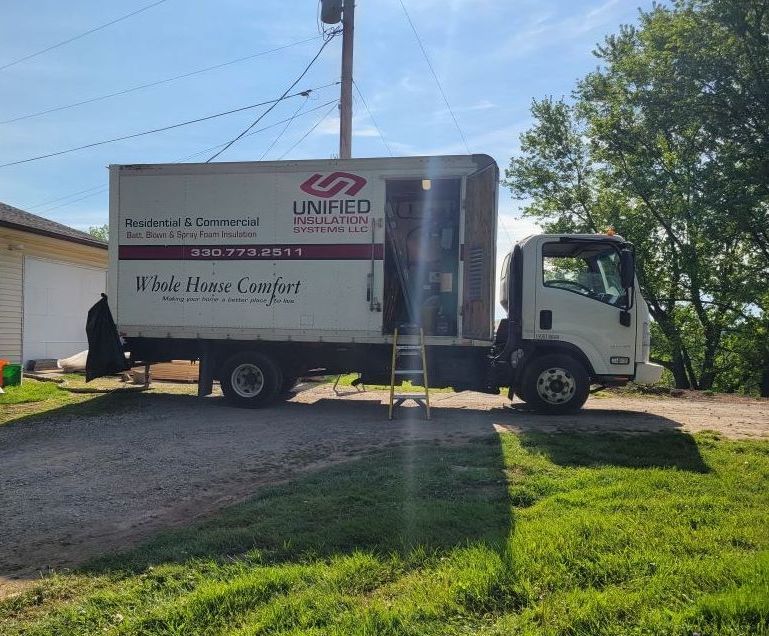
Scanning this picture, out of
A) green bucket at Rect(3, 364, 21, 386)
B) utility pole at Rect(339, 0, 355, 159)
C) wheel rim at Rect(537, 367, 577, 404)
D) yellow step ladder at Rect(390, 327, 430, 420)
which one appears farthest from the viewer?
utility pole at Rect(339, 0, 355, 159)

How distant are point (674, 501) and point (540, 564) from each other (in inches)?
65.5

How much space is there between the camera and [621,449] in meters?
6.50

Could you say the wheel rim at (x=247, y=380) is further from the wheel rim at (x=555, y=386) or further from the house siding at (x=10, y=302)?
the house siding at (x=10, y=302)

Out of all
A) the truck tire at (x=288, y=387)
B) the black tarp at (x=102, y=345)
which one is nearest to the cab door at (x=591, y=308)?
the truck tire at (x=288, y=387)

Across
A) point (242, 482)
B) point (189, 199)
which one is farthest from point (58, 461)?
point (189, 199)

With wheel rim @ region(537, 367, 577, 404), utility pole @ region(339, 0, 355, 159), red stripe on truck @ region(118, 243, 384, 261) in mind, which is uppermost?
utility pole @ region(339, 0, 355, 159)

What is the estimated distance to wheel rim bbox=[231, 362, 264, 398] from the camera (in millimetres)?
9773

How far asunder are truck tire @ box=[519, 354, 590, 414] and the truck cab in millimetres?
15

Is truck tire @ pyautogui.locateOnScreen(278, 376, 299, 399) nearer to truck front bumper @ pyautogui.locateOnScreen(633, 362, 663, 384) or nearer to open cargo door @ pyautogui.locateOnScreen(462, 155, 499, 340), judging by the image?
open cargo door @ pyautogui.locateOnScreen(462, 155, 499, 340)

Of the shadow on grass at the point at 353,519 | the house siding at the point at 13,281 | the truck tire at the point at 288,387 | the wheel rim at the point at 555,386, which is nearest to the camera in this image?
the shadow on grass at the point at 353,519

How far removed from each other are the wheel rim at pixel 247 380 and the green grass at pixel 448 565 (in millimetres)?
4748

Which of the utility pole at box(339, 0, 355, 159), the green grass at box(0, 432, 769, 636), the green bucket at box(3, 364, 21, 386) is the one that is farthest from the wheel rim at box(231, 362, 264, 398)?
the utility pole at box(339, 0, 355, 159)

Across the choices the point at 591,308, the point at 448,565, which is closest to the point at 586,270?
the point at 591,308

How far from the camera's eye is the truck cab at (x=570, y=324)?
29.0 feet
